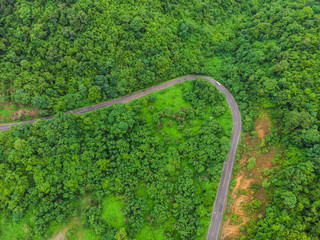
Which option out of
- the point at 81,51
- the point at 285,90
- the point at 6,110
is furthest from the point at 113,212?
the point at 285,90

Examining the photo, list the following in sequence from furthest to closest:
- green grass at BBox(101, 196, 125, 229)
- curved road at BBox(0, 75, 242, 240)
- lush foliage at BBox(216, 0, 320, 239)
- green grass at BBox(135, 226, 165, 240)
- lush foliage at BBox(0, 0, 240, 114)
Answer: lush foliage at BBox(0, 0, 240, 114) < green grass at BBox(101, 196, 125, 229) < curved road at BBox(0, 75, 242, 240) < green grass at BBox(135, 226, 165, 240) < lush foliage at BBox(216, 0, 320, 239)

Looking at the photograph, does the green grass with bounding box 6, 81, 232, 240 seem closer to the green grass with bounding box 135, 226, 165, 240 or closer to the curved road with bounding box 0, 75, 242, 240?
the green grass with bounding box 135, 226, 165, 240

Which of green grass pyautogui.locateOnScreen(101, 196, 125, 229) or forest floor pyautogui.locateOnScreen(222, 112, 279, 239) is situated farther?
green grass pyautogui.locateOnScreen(101, 196, 125, 229)

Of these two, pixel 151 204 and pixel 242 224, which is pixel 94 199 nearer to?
pixel 151 204

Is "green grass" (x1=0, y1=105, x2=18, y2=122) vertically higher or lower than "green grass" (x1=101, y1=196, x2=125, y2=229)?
higher

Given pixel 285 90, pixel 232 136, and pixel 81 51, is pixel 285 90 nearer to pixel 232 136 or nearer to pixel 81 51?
pixel 232 136

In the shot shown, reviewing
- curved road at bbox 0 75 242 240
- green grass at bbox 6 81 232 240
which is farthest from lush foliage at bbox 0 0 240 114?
green grass at bbox 6 81 232 240

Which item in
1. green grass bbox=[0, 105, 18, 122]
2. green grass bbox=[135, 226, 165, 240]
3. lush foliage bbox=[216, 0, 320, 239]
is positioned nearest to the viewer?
lush foliage bbox=[216, 0, 320, 239]
